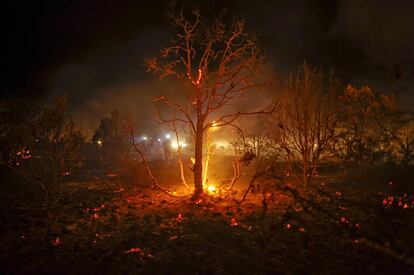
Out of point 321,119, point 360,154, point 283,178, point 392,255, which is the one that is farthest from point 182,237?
point 360,154

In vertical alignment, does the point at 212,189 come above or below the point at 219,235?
above

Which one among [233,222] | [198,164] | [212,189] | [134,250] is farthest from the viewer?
[212,189]

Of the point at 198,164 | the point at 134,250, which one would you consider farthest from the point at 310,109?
the point at 134,250

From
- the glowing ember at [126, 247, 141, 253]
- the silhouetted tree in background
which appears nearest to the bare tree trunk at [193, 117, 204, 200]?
the silhouetted tree in background

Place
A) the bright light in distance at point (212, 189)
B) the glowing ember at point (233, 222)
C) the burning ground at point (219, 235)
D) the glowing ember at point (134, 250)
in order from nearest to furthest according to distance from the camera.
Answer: the burning ground at point (219, 235), the glowing ember at point (134, 250), the glowing ember at point (233, 222), the bright light in distance at point (212, 189)

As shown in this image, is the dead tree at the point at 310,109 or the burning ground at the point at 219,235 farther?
the dead tree at the point at 310,109

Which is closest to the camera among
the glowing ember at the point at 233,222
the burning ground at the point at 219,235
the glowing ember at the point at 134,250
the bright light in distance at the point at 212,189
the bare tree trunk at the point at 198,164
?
the burning ground at the point at 219,235

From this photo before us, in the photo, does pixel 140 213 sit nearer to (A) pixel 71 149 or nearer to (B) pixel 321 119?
(A) pixel 71 149

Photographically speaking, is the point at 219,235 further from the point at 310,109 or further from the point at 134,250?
the point at 310,109

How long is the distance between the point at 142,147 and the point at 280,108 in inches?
1220

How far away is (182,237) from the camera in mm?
7832

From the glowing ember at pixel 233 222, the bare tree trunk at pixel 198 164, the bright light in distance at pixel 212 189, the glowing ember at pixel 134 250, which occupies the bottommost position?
the glowing ember at pixel 134 250

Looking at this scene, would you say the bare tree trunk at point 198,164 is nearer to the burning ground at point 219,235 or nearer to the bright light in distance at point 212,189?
the burning ground at point 219,235

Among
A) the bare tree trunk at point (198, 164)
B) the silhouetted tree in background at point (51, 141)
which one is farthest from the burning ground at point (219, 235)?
the silhouetted tree in background at point (51, 141)
